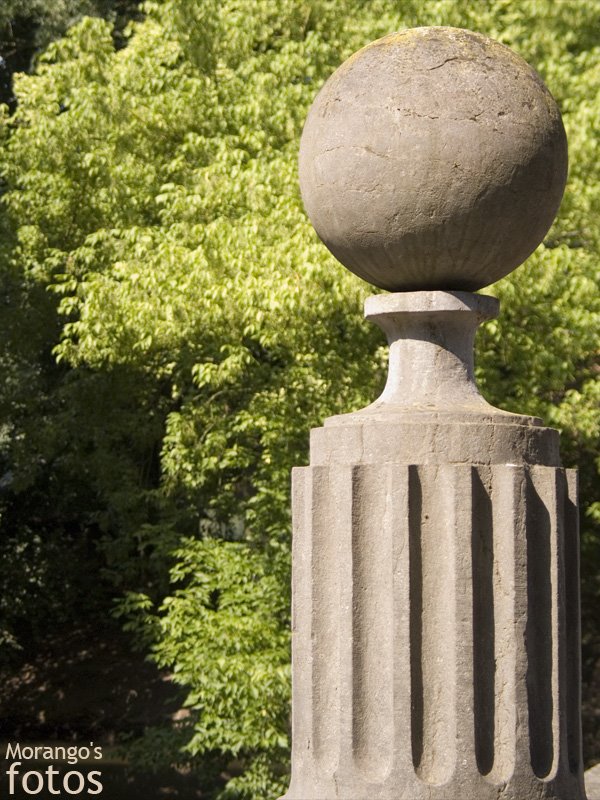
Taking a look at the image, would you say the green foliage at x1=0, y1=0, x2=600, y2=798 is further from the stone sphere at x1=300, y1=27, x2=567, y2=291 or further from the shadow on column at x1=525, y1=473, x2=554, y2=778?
the shadow on column at x1=525, y1=473, x2=554, y2=778

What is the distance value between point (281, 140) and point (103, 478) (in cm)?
652

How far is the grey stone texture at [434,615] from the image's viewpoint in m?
4.55

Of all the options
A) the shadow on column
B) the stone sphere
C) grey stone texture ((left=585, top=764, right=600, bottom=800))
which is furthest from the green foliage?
the shadow on column

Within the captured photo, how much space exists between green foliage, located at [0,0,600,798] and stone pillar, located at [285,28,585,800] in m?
6.02

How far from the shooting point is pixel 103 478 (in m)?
17.8

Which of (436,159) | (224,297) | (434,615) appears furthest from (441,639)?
(224,297)

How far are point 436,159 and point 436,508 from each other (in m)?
1.34

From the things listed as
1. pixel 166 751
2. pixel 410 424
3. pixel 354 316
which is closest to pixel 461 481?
pixel 410 424

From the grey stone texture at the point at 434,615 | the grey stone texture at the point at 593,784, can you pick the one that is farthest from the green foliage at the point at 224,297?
the grey stone texture at the point at 434,615

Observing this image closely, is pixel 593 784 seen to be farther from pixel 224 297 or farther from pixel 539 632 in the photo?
pixel 224 297

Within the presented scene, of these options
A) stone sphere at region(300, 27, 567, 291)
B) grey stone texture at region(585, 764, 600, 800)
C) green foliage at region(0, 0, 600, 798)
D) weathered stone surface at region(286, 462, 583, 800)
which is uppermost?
green foliage at region(0, 0, 600, 798)

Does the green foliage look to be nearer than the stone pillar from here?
No

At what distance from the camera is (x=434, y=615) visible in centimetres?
461

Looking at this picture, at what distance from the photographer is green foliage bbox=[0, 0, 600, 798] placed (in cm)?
1165
